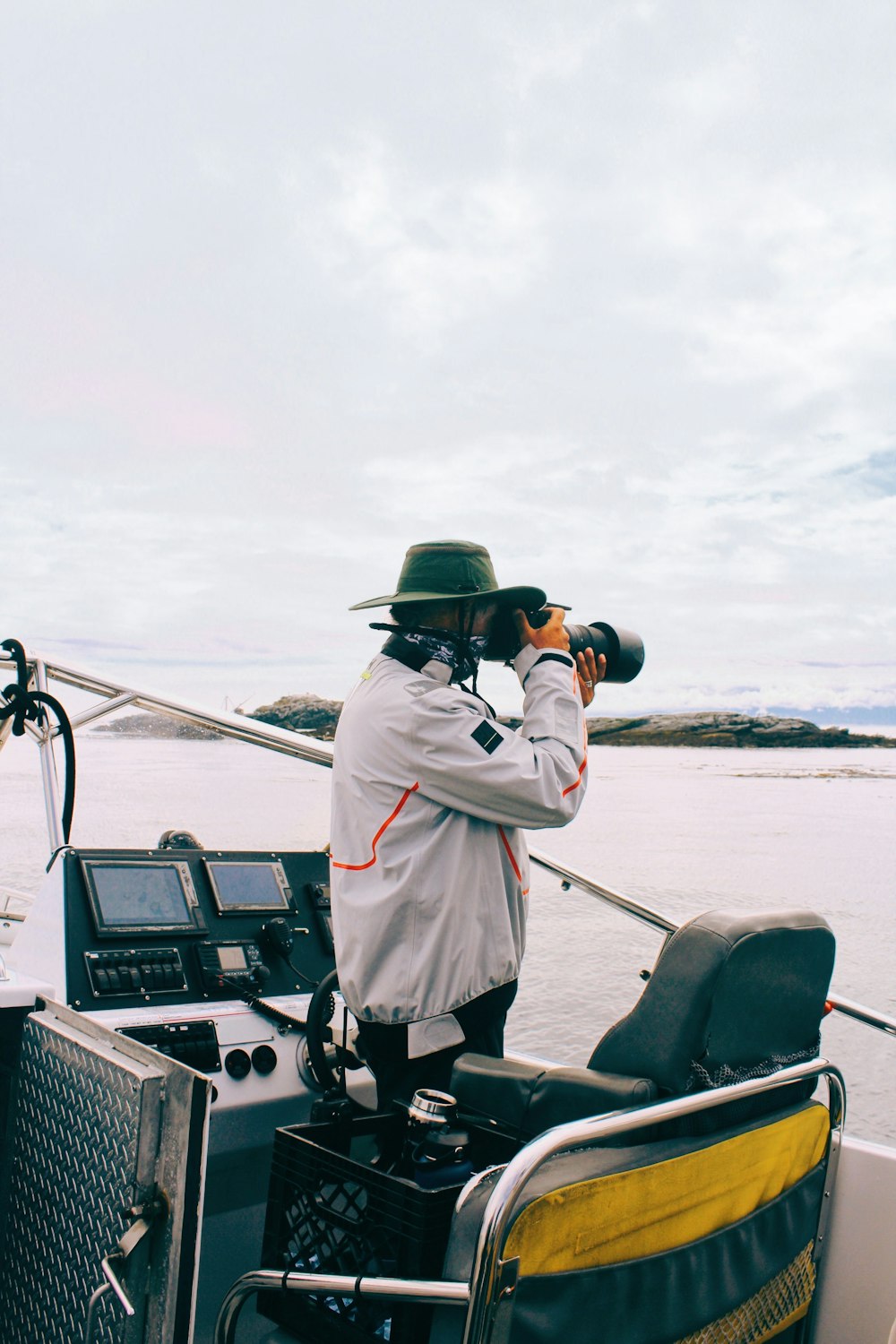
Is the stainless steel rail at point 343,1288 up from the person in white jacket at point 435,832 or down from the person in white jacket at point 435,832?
down

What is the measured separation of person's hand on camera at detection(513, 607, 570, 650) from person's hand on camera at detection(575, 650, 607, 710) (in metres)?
0.08

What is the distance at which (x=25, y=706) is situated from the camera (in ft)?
8.96

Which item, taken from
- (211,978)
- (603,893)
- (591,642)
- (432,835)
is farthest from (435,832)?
(603,893)

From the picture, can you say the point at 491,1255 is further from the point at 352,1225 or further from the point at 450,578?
the point at 450,578

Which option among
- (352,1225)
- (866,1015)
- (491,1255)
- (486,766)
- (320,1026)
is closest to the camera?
(491,1255)

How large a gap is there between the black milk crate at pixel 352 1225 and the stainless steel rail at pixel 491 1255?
65 mm

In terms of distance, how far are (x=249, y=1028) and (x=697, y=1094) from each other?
47.4 inches

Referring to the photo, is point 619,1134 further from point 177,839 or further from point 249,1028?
point 177,839

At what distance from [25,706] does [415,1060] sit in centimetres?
156

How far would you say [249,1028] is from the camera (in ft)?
7.27

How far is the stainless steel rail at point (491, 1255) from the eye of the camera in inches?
42.1

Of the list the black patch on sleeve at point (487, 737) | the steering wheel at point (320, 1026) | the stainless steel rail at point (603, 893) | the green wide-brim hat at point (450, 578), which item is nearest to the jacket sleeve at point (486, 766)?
the black patch on sleeve at point (487, 737)

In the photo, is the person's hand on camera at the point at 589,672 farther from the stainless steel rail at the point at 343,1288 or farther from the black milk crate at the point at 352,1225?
the stainless steel rail at the point at 343,1288

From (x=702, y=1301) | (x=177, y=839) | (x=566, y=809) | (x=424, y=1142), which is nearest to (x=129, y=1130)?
(x=424, y=1142)
